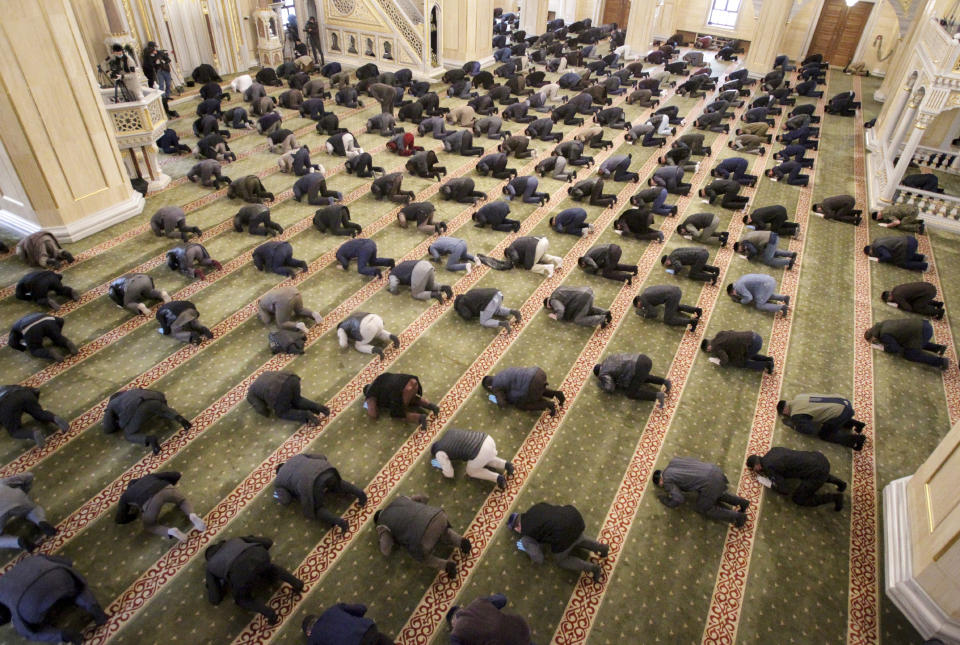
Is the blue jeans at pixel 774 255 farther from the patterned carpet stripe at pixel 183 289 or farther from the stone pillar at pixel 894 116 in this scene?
the stone pillar at pixel 894 116

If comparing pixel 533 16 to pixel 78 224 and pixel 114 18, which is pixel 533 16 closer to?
pixel 114 18

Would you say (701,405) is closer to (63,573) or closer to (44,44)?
(63,573)

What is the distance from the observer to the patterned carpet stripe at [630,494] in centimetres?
313

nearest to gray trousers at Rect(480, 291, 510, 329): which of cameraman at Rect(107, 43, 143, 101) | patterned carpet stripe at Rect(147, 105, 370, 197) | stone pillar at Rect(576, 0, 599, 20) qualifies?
patterned carpet stripe at Rect(147, 105, 370, 197)

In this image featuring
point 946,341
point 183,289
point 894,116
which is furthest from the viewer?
point 894,116

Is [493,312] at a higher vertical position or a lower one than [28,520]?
higher

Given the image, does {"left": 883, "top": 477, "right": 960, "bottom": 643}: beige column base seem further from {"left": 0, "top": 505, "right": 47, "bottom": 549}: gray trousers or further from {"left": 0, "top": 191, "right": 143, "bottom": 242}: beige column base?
{"left": 0, "top": 191, "right": 143, "bottom": 242}: beige column base

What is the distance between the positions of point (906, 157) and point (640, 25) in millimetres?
10405

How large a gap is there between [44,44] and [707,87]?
12.3 meters

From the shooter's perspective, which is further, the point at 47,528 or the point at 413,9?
the point at 413,9

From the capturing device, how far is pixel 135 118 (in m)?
6.88

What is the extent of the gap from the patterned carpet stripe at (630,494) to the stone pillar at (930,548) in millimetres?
1477

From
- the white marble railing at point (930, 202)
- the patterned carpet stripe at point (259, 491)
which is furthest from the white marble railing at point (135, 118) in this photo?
the white marble railing at point (930, 202)

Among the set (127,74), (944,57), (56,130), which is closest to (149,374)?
(56,130)
